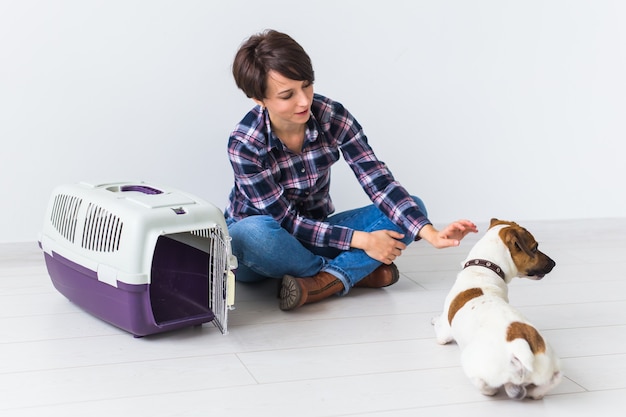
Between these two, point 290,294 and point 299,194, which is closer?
point 290,294

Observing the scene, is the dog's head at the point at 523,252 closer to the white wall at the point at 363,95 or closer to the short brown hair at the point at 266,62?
the short brown hair at the point at 266,62

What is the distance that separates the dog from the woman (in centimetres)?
17

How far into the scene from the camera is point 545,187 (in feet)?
8.98

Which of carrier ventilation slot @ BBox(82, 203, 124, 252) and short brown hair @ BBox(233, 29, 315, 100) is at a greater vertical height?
short brown hair @ BBox(233, 29, 315, 100)

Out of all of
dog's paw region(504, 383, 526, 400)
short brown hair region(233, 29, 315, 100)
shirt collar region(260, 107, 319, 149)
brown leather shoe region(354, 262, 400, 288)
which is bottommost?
brown leather shoe region(354, 262, 400, 288)

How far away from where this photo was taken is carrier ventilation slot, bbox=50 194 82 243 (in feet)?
6.13

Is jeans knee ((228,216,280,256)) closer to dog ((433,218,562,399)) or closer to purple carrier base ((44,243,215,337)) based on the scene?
purple carrier base ((44,243,215,337))

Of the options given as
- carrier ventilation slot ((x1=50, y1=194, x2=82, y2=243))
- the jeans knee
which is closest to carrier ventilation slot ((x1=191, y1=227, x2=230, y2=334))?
the jeans knee

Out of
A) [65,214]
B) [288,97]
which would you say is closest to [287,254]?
[288,97]

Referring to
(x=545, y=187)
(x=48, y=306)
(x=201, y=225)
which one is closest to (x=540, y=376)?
(x=201, y=225)

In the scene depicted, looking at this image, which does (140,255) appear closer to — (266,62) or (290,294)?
(290,294)

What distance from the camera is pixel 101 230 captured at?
1.78 meters

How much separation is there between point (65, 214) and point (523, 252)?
101cm

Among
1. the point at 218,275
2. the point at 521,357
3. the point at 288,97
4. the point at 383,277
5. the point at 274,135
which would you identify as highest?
the point at 288,97
